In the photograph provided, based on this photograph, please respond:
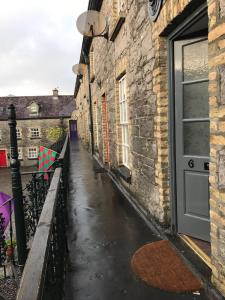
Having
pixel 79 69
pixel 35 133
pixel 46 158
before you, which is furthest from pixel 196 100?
pixel 35 133

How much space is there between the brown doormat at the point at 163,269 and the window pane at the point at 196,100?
1647mm

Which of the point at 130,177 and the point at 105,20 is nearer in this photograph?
the point at 130,177

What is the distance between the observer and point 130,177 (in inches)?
209

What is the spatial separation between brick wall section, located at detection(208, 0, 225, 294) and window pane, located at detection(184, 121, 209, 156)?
34.5 inches

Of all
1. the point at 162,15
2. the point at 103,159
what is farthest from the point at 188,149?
the point at 103,159

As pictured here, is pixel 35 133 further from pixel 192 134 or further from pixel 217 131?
pixel 217 131

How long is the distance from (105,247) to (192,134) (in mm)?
1780

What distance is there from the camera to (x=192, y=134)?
3.21 meters

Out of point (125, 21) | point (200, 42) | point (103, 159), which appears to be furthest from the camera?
point (103, 159)

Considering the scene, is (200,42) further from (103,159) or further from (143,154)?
(103,159)

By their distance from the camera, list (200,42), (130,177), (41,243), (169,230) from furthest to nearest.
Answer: (130,177)
(169,230)
(200,42)
(41,243)

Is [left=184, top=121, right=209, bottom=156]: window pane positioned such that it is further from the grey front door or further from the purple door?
the purple door

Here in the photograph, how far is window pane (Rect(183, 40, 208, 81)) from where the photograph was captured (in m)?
2.99

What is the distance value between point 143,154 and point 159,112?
1.04 meters
